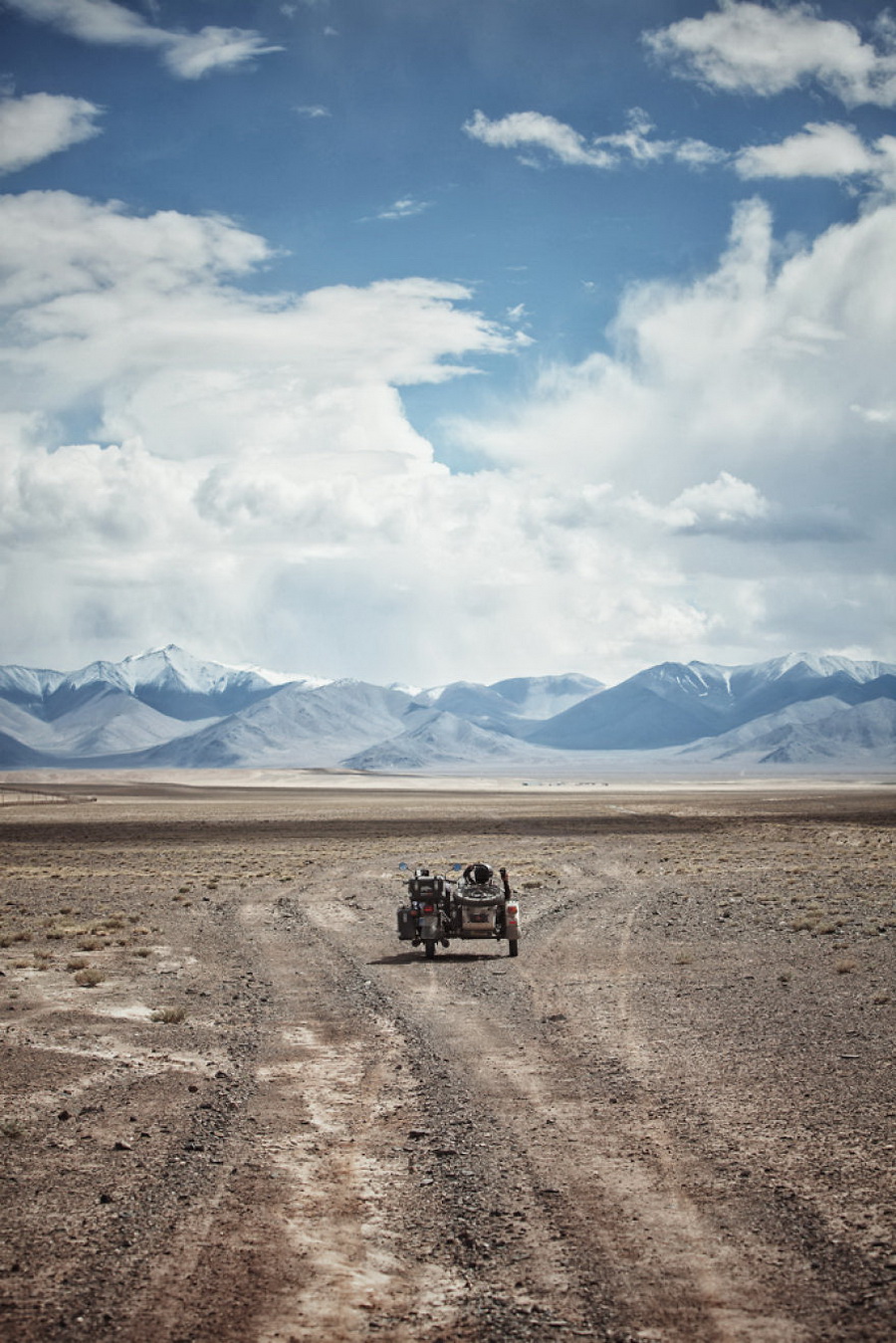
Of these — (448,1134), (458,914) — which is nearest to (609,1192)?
(448,1134)

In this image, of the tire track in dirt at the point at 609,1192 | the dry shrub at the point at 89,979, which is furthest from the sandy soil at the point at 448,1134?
the dry shrub at the point at 89,979

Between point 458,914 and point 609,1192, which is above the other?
point 458,914

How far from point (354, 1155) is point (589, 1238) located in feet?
8.38

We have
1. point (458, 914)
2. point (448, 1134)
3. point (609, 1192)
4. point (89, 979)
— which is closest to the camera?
point (609, 1192)

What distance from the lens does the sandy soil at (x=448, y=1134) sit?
657 centimetres

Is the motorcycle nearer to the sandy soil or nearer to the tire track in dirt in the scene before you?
the sandy soil

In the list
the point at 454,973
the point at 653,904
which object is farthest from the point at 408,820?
the point at 454,973

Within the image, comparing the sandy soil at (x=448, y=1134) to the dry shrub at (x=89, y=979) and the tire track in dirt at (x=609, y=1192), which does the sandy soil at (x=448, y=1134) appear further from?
the dry shrub at (x=89, y=979)

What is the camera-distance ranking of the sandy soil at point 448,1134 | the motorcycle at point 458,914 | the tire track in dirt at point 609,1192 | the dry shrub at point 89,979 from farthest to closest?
the motorcycle at point 458,914 → the dry shrub at point 89,979 → the sandy soil at point 448,1134 → the tire track in dirt at point 609,1192

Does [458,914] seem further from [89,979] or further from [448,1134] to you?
[448,1134]

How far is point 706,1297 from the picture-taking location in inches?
257

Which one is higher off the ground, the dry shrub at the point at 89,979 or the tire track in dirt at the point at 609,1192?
the tire track in dirt at the point at 609,1192

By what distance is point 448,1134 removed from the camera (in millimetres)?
9773

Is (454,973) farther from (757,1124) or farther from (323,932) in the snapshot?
(757,1124)
